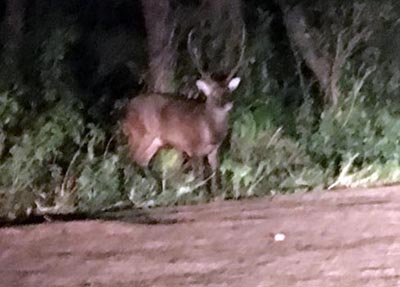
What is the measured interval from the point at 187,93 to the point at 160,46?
177 millimetres

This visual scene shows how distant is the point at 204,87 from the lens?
2537 millimetres

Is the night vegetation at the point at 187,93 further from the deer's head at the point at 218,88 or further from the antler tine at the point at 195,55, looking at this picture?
the deer's head at the point at 218,88

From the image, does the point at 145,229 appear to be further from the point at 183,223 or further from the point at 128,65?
the point at 128,65

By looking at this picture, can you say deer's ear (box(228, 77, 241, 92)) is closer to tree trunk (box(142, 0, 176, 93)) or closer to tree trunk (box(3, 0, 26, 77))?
tree trunk (box(142, 0, 176, 93))

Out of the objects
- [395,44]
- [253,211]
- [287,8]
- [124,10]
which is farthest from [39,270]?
[395,44]

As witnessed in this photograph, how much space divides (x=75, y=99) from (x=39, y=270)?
64cm

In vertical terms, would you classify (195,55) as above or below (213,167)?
above

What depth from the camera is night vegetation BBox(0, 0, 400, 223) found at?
2594 mm

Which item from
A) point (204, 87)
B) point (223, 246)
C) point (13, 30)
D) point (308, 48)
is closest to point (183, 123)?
point (204, 87)

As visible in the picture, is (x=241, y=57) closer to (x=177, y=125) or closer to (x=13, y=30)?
(x=177, y=125)

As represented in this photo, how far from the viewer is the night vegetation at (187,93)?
259cm

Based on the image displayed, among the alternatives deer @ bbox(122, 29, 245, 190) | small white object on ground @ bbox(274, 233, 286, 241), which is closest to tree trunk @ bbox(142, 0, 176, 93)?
deer @ bbox(122, 29, 245, 190)

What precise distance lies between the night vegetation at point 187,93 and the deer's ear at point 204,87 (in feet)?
0.56

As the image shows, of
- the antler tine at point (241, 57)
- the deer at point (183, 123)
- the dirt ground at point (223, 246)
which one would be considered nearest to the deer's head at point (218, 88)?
the deer at point (183, 123)
